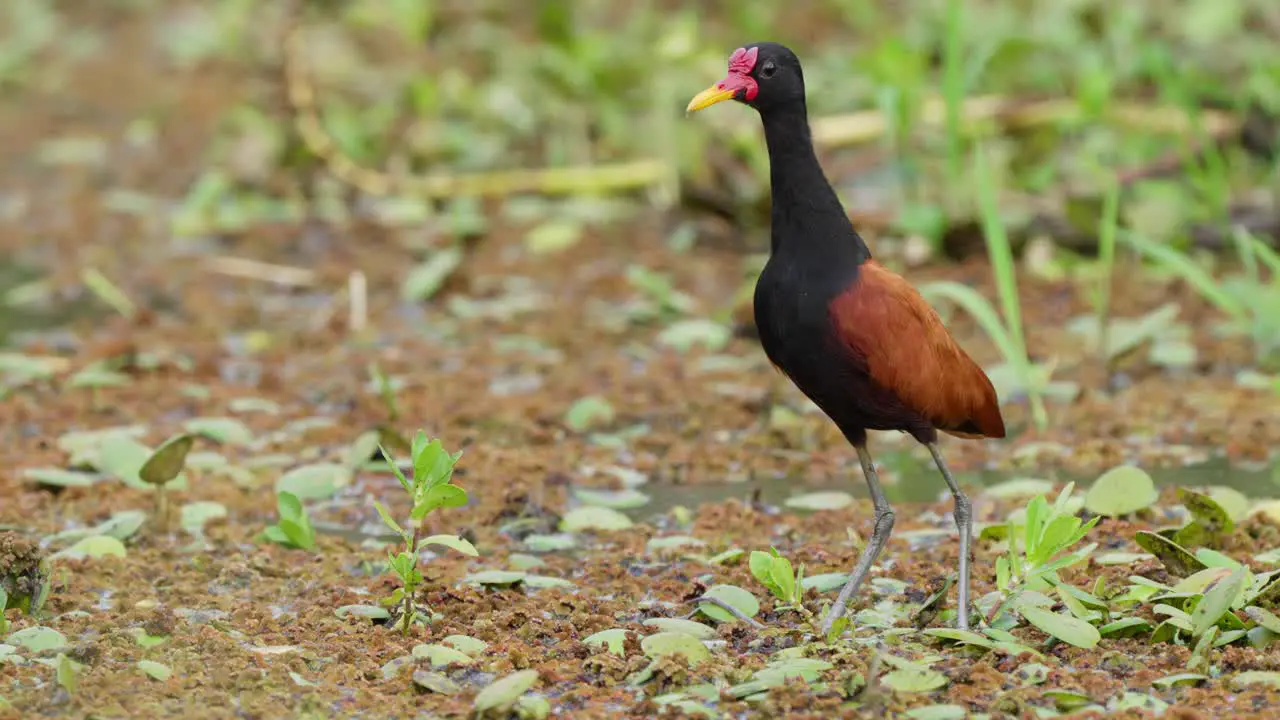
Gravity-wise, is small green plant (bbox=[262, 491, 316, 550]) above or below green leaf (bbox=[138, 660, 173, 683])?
above

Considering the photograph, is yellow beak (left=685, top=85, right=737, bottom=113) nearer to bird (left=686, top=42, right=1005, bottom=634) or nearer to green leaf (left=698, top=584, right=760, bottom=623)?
bird (left=686, top=42, right=1005, bottom=634)

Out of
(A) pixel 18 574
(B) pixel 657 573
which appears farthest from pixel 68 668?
(B) pixel 657 573

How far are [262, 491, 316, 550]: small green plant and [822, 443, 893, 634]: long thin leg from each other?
4.41 feet

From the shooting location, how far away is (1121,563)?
419cm

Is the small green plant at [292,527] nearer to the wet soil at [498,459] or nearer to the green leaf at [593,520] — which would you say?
the wet soil at [498,459]

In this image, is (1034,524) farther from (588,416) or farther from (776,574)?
(588,416)

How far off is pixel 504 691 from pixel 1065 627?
1140 millimetres

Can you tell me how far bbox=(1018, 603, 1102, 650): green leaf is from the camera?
3539 millimetres

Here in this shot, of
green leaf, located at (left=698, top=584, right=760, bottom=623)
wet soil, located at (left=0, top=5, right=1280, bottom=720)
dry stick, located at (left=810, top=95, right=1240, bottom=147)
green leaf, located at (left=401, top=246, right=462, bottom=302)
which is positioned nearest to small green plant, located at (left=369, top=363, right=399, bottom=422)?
wet soil, located at (left=0, top=5, right=1280, bottom=720)

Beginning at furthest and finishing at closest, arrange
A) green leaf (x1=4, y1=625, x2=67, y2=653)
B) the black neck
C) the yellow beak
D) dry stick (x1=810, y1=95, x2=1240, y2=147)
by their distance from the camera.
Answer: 1. dry stick (x1=810, y1=95, x2=1240, y2=147)
2. the yellow beak
3. the black neck
4. green leaf (x1=4, y1=625, x2=67, y2=653)

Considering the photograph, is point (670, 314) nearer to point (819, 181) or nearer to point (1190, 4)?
point (819, 181)

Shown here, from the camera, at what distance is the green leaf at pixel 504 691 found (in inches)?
130

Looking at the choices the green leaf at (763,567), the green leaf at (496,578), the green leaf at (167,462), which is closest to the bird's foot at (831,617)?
the green leaf at (763,567)

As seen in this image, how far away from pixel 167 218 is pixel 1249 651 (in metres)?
6.10
